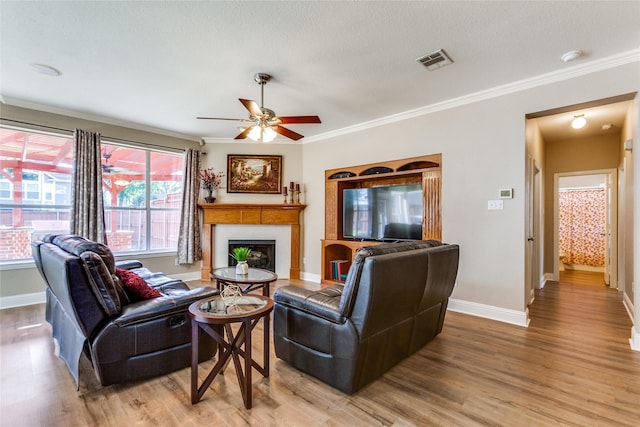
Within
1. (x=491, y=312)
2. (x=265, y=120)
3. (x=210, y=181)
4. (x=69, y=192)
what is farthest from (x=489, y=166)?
(x=69, y=192)

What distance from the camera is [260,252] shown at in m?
5.65

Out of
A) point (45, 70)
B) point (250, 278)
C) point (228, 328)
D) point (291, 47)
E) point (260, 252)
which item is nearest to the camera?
point (228, 328)

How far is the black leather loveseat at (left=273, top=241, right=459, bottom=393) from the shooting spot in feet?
6.16

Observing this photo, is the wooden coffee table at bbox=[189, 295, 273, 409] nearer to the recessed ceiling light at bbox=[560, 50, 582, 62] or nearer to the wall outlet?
the wall outlet

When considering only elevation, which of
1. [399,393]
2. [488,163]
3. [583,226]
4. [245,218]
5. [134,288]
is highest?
[488,163]

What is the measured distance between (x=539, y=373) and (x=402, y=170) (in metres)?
2.83

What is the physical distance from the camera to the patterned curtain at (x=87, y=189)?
4.21 meters

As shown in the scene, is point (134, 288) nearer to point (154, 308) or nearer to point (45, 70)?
point (154, 308)

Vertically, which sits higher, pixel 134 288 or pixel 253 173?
pixel 253 173

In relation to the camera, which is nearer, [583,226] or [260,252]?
[260,252]

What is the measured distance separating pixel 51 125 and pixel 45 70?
1.39 metres

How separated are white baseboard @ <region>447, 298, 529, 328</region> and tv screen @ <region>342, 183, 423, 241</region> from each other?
3.23 feet

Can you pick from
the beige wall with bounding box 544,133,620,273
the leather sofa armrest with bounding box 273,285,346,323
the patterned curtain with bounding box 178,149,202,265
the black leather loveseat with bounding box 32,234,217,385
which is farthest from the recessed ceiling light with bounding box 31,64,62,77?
the beige wall with bounding box 544,133,620,273

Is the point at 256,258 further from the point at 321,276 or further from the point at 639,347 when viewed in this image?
the point at 639,347
